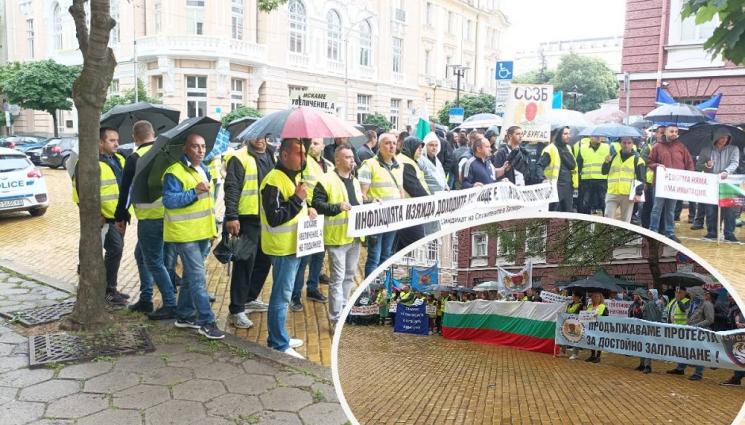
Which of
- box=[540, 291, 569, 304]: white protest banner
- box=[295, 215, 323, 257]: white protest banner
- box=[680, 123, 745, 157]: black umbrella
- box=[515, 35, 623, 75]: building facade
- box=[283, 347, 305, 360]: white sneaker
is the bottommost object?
box=[283, 347, 305, 360]: white sneaker

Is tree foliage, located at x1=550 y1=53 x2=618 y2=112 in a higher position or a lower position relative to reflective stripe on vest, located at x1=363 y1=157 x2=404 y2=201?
higher

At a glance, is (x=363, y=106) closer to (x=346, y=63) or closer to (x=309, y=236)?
(x=346, y=63)

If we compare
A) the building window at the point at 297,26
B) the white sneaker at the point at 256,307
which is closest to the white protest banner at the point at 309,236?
the white sneaker at the point at 256,307

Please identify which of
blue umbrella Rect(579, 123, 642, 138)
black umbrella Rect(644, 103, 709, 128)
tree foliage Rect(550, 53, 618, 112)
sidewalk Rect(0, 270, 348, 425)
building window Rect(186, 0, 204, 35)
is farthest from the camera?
tree foliage Rect(550, 53, 618, 112)

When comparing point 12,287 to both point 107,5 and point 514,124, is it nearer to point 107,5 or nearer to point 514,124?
point 107,5

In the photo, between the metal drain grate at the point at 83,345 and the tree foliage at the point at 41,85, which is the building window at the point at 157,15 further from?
the metal drain grate at the point at 83,345

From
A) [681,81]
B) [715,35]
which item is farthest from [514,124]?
[681,81]

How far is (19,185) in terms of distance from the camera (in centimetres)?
1319

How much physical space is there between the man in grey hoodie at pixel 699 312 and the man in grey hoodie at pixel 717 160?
10.9 meters

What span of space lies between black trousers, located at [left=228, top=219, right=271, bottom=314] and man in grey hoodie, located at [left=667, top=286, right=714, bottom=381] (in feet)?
15.6

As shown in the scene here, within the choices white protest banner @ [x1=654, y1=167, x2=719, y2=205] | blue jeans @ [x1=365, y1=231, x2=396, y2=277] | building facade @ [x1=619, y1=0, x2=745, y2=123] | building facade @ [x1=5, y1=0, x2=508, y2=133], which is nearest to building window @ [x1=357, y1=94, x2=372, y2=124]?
building facade @ [x1=5, y1=0, x2=508, y2=133]

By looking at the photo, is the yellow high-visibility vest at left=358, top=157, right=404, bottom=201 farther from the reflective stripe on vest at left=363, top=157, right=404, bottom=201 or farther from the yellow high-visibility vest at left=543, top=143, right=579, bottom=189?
the yellow high-visibility vest at left=543, top=143, right=579, bottom=189

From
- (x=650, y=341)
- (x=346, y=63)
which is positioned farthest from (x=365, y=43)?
(x=650, y=341)

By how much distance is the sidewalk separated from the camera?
13.5 feet
